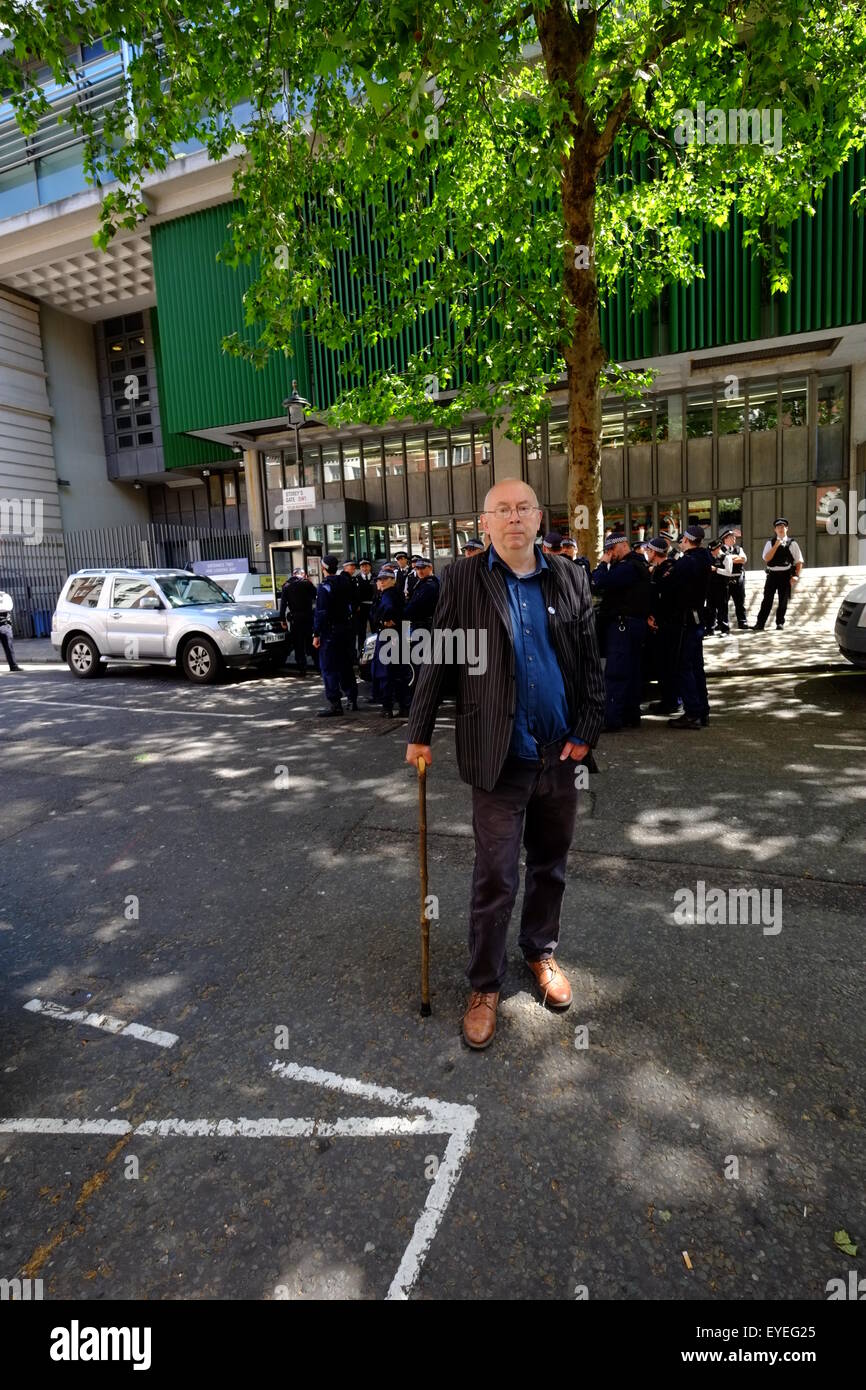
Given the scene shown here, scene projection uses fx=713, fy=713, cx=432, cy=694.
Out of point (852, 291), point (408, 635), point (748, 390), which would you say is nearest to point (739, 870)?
point (408, 635)

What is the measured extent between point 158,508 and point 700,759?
31.9 m

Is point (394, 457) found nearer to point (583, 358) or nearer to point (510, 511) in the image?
point (583, 358)

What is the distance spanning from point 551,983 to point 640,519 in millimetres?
20607

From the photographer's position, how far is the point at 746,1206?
210 centimetres

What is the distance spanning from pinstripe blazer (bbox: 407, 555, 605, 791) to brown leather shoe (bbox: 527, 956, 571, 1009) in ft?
3.10

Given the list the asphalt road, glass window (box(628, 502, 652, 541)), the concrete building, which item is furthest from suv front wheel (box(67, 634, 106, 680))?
glass window (box(628, 502, 652, 541))

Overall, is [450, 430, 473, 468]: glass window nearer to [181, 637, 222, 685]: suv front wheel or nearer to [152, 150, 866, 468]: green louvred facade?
[152, 150, 866, 468]: green louvred facade

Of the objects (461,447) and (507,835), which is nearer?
(507,835)

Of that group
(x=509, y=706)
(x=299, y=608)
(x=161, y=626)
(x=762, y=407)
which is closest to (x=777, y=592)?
(x=299, y=608)

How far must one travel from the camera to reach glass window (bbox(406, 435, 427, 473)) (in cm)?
2397

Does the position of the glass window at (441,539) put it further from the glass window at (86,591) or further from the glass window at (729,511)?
the glass window at (86,591)

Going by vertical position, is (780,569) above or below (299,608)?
above

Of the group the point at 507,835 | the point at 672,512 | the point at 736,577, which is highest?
the point at 672,512

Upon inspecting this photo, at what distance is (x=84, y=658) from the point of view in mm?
13344
